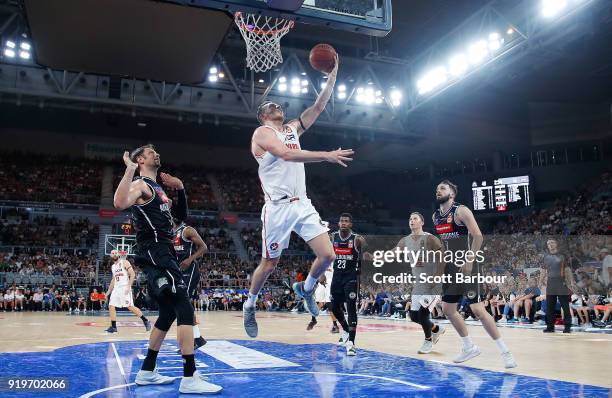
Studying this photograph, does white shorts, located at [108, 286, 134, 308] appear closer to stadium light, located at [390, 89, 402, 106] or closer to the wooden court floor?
the wooden court floor

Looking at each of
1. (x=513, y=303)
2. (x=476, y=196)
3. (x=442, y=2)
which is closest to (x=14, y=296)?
(x=513, y=303)

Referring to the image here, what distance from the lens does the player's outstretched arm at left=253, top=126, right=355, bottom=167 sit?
463 centimetres

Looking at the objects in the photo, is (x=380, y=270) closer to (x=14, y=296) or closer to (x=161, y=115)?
(x=161, y=115)

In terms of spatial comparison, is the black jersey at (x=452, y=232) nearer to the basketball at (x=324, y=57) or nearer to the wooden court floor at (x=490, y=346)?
the wooden court floor at (x=490, y=346)

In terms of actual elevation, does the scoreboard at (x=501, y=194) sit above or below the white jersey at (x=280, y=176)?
above

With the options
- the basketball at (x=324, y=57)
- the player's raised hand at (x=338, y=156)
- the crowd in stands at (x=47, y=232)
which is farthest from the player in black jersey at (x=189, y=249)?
the crowd in stands at (x=47, y=232)

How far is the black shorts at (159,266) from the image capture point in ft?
15.7

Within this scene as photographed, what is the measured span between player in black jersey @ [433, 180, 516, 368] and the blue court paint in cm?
64

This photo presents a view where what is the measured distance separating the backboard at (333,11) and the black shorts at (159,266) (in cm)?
388

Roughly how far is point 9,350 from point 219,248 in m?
20.7

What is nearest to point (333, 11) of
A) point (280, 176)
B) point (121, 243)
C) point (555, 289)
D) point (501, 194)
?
point (280, 176)

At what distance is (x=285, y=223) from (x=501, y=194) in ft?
77.7

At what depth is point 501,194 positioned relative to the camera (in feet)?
87.1

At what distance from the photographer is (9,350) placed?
7.45m
